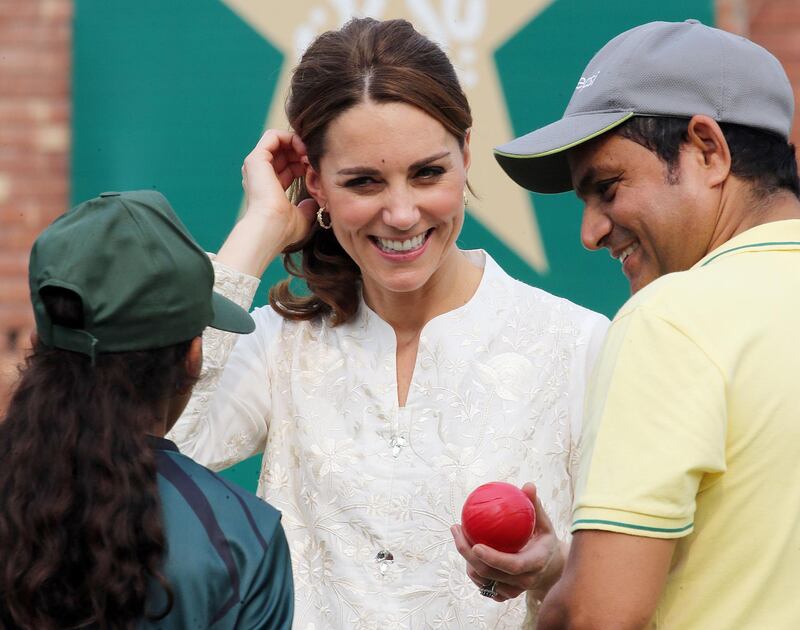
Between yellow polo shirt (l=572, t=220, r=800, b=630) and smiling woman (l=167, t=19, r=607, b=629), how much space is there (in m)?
0.85

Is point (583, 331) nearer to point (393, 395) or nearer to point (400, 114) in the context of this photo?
point (393, 395)

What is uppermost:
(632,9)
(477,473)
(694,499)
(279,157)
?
(632,9)

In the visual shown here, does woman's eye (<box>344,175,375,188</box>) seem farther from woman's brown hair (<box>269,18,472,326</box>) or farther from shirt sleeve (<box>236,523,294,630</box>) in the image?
shirt sleeve (<box>236,523,294,630</box>)

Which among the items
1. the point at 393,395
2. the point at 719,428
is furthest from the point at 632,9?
the point at 719,428

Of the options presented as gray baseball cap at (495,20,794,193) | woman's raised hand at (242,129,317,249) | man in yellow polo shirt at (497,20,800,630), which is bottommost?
man in yellow polo shirt at (497,20,800,630)

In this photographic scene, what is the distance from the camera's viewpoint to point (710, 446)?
154 centimetres

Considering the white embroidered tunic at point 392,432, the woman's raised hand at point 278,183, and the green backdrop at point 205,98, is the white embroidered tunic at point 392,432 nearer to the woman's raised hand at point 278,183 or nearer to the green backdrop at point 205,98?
the woman's raised hand at point 278,183

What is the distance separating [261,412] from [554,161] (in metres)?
0.88

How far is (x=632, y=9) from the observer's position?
13.8 feet

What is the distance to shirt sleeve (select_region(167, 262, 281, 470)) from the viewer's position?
256 cm

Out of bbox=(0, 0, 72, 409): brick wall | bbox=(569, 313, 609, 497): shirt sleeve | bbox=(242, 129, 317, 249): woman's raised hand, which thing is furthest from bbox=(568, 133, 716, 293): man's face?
bbox=(0, 0, 72, 409): brick wall

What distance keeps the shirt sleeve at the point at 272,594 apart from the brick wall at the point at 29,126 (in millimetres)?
2615

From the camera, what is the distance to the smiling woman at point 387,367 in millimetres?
2439

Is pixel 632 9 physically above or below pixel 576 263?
above
